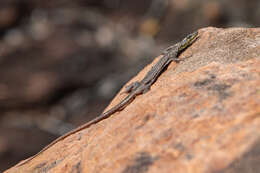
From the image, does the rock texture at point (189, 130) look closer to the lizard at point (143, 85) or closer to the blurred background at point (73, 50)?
the lizard at point (143, 85)

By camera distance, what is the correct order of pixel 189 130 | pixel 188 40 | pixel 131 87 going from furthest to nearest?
pixel 188 40, pixel 131 87, pixel 189 130

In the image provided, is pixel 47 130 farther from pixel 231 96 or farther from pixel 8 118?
pixel 231 96

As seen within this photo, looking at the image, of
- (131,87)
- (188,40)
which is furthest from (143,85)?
(188,40)

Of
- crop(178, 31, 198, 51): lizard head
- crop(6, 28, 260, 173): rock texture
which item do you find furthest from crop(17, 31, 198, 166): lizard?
crop(6, 28, 260, 173): rock texture

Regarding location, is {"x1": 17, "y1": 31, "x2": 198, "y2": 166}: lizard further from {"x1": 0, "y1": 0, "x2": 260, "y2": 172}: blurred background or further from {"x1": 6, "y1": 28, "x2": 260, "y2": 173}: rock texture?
{"x1": 0, "y1": 0, "x2": 260, "y2": 172}: blurred background

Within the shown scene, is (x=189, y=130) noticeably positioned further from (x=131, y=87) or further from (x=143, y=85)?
(x=131, y=87)
